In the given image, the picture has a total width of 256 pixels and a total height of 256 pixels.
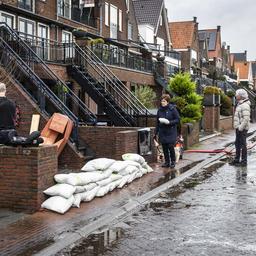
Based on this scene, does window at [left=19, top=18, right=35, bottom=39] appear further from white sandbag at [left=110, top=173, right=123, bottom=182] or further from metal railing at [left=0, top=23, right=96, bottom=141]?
white sandbag at [left=110, top=173, right=123, bottom=182]

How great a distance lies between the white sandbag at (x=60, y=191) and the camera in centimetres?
786

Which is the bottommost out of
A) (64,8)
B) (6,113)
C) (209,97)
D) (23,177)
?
(23,177)

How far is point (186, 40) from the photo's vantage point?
64500 mm

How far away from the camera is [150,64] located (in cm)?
3600

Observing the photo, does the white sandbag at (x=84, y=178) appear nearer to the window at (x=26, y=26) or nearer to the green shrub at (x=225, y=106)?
the window at (x=26, y=26)

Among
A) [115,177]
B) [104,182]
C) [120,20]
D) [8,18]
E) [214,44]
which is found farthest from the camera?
[214,44]

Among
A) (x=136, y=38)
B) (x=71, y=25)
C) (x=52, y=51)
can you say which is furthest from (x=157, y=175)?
(x=136, y=38)

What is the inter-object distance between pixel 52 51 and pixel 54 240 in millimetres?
16399

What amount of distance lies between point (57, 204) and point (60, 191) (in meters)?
0.26

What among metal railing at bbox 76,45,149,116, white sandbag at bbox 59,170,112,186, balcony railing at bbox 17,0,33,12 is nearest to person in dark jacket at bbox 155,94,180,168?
white sandbag at bbox 59,170,112,186

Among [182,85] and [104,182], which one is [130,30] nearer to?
[182,85]

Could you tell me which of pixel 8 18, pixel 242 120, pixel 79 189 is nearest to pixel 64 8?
pixel 8 18

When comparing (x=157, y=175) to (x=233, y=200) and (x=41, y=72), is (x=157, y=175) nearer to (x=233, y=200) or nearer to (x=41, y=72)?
(x=233, y=200)

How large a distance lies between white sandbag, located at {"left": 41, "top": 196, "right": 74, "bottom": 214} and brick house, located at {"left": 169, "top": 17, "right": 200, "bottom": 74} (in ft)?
183
